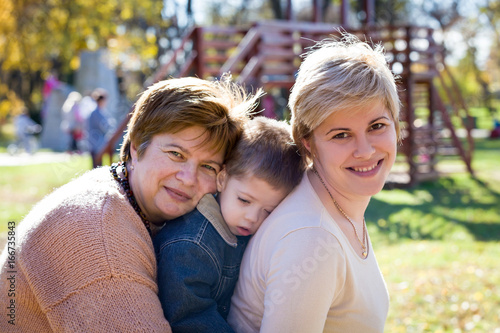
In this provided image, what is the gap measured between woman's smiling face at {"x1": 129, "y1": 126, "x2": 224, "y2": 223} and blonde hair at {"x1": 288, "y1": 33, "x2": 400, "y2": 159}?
501 millimetres

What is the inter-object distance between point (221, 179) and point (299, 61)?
910 cm

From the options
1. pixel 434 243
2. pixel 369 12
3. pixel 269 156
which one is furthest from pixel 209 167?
pixel 369 12

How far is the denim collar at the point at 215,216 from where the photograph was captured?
7.79 feet

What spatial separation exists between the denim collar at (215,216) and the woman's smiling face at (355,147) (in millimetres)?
540

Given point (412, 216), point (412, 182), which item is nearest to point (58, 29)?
point (412, 182)

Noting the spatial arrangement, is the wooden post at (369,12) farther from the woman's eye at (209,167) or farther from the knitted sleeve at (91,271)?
the knitted sleeve at (91,271)

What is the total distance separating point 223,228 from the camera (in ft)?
7.88

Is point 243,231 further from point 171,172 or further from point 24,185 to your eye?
point 24,185

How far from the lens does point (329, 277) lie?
1962 mm

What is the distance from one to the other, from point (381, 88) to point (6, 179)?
1368 centimetres

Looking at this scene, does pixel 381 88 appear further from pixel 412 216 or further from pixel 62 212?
pixel 412 216

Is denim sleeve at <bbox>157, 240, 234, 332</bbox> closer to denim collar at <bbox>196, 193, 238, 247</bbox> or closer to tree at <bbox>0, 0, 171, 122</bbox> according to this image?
denim collar at <bbox>196, 193, 238, 247</bbox>

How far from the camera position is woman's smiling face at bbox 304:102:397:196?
225 cm

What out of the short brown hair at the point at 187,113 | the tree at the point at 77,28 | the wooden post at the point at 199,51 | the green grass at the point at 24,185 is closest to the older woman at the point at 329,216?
the short brown hair at the point at 187,113
